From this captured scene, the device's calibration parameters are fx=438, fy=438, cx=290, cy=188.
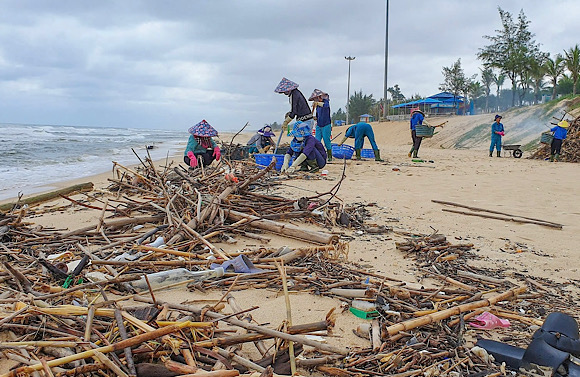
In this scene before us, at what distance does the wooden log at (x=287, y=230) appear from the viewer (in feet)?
12.4

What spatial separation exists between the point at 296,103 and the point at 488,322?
7532 mm

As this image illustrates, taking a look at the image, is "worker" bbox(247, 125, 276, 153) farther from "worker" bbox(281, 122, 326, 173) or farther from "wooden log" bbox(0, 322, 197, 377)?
"wooden log" bbox(0, 322, 197, 377)

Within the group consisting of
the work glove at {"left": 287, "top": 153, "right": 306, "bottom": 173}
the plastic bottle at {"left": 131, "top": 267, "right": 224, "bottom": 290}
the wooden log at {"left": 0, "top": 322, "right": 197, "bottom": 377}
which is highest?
the work glove at {"left": 287, "top": 153, "right": 306, "bottom": 173}

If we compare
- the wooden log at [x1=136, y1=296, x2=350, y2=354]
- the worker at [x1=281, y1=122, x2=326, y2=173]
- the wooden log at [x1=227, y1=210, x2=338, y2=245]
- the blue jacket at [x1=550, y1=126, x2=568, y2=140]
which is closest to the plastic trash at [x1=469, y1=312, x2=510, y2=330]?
the wooden log at [x1=136, y1=296, x2=350, y2=354]

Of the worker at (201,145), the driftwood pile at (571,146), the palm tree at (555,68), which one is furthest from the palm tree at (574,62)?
the worker at (201,145)

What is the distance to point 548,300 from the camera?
285 cm

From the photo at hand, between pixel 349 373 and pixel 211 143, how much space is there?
7.28 meters

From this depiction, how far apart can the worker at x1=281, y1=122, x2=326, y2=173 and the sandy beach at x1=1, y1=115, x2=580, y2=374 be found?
458 mm

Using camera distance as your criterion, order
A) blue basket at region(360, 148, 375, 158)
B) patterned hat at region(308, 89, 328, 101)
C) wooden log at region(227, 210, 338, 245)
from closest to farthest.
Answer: wooden log at region(227, 210, 338, 245) → patterned hat at region(308, 89, 328, 101) → blue basket at region(360, 148, 375, 158)

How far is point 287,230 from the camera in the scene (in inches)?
160

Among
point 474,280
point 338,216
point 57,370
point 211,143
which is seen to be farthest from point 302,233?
point 211,143

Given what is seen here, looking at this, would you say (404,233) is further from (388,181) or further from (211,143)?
(211,143)

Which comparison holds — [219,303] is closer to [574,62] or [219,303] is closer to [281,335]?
[281,335]

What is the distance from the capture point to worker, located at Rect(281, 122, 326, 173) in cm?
→ 916
